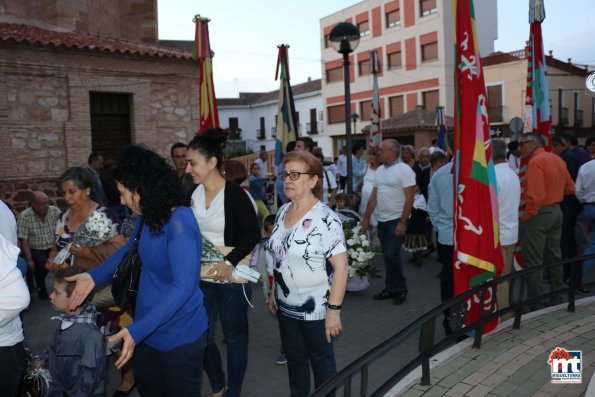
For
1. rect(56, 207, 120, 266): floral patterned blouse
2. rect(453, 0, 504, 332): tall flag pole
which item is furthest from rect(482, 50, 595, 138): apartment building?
rect(56, 207, 120, 266): floral patterned blouse

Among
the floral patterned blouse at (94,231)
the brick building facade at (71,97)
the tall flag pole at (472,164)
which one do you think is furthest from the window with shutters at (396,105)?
the floral patterned blouse at (94,231)

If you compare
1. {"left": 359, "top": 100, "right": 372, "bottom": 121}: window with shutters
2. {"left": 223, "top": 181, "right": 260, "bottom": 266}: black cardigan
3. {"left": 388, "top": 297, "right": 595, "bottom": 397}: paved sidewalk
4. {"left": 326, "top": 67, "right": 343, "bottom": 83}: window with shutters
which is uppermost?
{"left": 326, "top": 67, "right": 343, "bottom": 83}: window with shutters

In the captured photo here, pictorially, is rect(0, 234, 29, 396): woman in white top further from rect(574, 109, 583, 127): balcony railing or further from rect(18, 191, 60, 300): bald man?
rect(574, 109, 583, 127): balcony railing

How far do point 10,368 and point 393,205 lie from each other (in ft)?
14.2

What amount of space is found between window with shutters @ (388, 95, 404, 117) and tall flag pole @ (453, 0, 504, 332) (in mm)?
37043

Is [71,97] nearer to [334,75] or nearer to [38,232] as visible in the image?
[38,232]

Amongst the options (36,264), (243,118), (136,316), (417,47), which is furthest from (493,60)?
(136,316)

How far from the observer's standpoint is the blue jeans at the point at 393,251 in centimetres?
613

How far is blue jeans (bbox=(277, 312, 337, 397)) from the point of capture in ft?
10.1

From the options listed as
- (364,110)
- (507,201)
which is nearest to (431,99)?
(364,110)

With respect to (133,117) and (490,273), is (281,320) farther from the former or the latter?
(133,117)

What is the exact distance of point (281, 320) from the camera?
321 centimetres

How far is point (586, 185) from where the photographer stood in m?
6.44

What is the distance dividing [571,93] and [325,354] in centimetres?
4503
